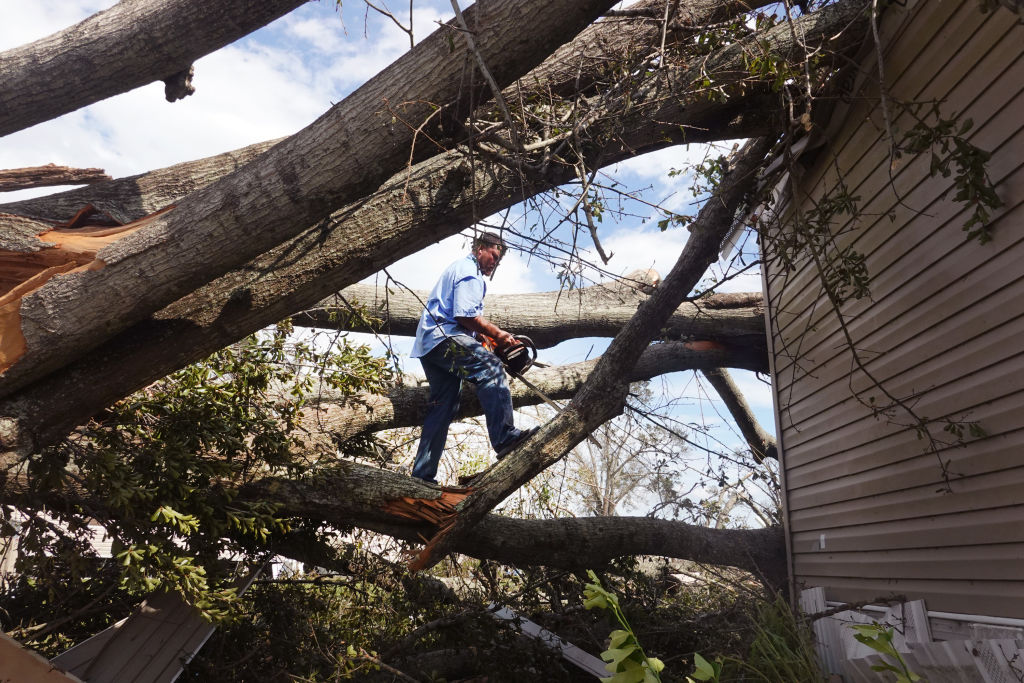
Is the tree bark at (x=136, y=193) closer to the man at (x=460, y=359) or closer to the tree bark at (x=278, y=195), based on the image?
the tree bark at (x=278, y=195)

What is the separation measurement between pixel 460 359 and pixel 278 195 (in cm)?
210

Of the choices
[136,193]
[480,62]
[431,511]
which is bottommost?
[431,511]

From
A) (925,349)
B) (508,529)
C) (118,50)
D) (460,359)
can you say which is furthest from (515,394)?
(118,50)

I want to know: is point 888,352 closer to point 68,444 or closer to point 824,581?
point 824,581

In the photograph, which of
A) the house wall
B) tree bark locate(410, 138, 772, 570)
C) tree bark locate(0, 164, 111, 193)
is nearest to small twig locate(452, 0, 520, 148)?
tree bark locate(410, 138, 772, 570)

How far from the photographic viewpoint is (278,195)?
3.58m

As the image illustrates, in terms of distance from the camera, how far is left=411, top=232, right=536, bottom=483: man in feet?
17.1

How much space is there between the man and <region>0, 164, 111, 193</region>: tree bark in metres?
2.59

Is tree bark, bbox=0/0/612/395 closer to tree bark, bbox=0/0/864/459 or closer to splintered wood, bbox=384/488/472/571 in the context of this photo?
tree bark, bbox=0/0/864/459

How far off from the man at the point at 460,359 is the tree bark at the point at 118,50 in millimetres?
2159

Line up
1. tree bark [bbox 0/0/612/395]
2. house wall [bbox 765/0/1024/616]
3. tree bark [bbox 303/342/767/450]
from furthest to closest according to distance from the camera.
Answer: tree bark [bbox 303/342/767/450] → house wall [bbox 765/0/1024/616] → tree bark [bbox 0/0/612/395]

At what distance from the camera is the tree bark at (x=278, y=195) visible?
3.41 metres

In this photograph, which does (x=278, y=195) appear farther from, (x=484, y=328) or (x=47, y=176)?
(x=47, y=176)

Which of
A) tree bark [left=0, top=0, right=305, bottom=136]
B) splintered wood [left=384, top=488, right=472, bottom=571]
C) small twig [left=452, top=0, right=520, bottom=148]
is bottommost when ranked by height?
splintered wood [left=384, top=488, right=472, bottom=571]
